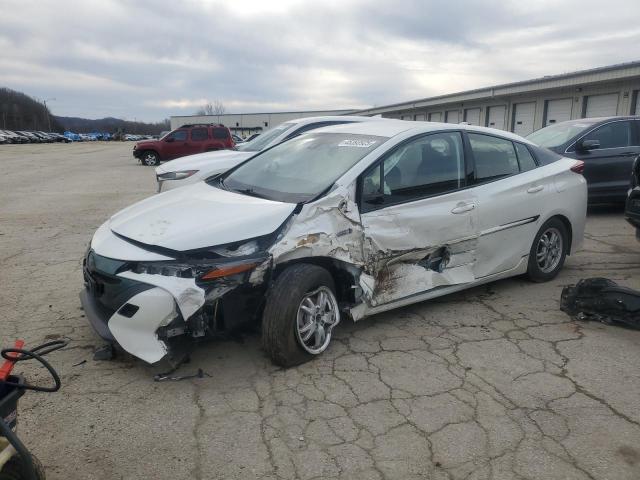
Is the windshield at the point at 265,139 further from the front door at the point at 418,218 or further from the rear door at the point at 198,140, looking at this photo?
the rear door at the point at 198,140

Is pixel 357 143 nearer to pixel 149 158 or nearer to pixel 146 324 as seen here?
pixel 146 324

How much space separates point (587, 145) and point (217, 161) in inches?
237

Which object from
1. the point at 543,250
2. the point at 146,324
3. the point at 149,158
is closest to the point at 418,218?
the point at 543,250

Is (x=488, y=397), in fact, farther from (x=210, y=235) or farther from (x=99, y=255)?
(x=99, y=255)

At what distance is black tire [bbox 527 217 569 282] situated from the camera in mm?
5137

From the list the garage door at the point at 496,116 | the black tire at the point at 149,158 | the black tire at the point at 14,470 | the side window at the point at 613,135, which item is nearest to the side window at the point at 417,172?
the black tire at the point at 14,470

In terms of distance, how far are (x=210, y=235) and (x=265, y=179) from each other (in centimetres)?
119

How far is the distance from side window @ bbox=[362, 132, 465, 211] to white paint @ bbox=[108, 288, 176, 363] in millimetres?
1600

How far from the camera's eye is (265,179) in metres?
4.36

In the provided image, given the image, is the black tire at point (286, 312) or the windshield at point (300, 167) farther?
the windshield at point (300, 167)

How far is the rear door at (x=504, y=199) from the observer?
15.1ft

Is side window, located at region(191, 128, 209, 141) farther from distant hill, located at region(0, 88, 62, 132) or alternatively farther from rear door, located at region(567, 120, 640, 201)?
distant hill, located at region(0, 88, 62, 132)

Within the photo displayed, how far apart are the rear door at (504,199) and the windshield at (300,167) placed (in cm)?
112

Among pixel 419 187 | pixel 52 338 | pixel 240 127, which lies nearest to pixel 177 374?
pixel 52 338
